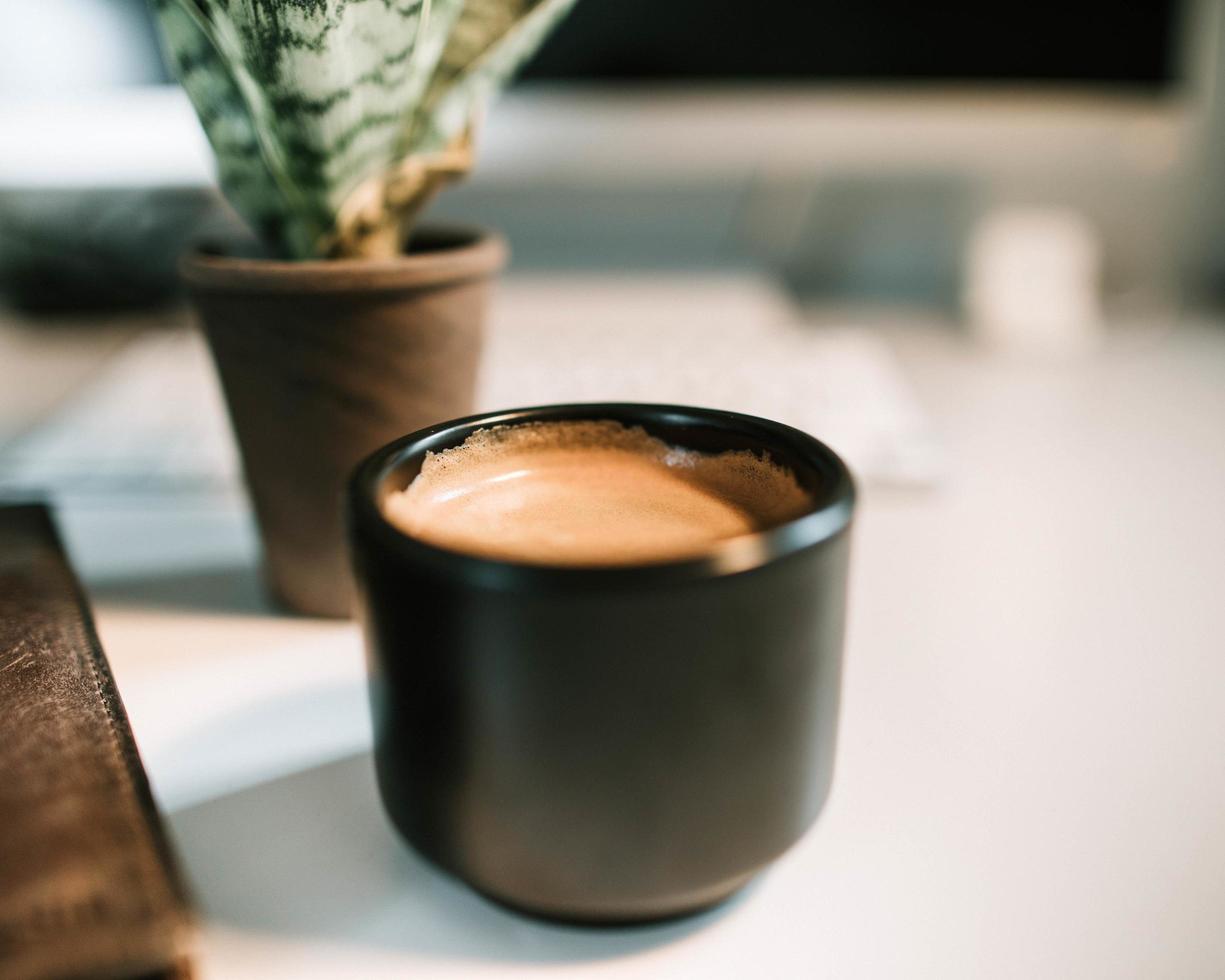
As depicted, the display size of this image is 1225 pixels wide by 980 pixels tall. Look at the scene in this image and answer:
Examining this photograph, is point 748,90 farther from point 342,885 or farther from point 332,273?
point 342,885

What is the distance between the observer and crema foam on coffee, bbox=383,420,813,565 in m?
0.22

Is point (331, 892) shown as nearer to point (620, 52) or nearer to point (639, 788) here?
point (639, 788)

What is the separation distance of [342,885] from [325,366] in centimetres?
15

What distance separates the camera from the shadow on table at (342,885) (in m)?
0.20

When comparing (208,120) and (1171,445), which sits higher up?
(208,120)

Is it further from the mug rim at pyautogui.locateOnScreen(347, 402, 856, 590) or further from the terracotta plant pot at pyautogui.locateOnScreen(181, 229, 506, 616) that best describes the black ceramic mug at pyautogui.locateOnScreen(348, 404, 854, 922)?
the terracotta plant pot at pyautogui.locateOnScreen(181, 229, 506, 616)

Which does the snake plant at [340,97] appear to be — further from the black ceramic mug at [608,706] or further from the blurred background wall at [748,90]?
the blurred background wall at [748,90]

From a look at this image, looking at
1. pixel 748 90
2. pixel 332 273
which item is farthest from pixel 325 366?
pixel 748 90

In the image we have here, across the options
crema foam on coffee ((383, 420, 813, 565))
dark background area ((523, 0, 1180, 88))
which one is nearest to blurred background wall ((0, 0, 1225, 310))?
dark background area ((523, 0, 1180, 88))

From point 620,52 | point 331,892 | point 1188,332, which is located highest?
point 620,52

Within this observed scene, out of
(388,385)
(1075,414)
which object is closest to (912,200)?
(1075,414)

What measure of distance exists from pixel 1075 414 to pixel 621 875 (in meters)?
0.46

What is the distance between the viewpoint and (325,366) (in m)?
0.30

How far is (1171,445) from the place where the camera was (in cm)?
50
